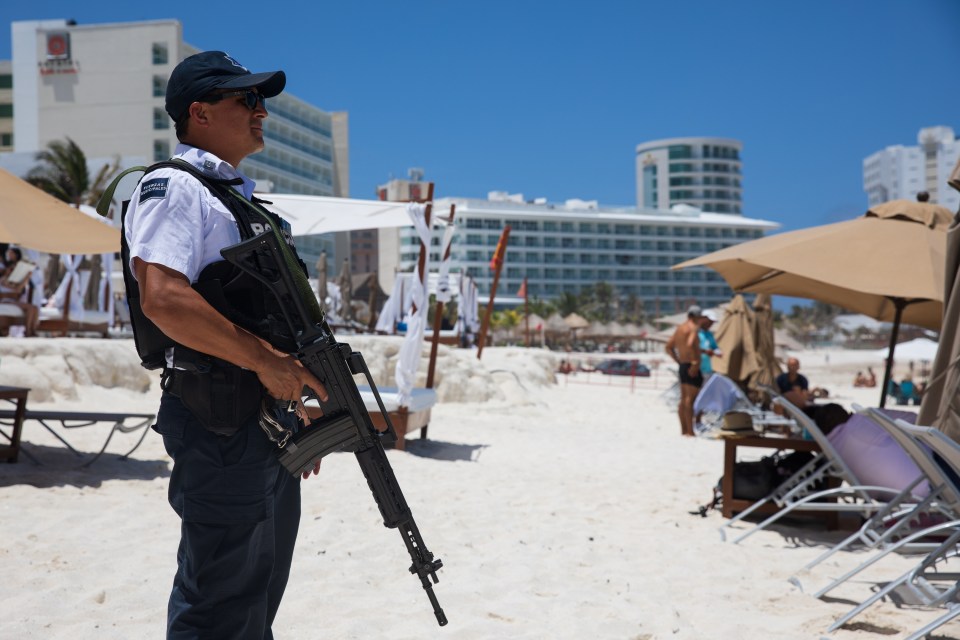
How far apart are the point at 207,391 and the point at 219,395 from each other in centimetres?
3

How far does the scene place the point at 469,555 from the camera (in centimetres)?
443

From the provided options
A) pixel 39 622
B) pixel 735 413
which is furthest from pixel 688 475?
pixel 39 622

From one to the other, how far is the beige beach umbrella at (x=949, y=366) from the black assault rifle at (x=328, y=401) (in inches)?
109

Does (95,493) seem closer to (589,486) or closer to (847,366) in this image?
(589,486)

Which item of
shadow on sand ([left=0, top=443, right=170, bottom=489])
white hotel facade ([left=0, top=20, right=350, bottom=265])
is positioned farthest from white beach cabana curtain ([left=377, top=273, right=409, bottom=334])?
white hotel facade ([left=0, top=20, right=350, bottom=265])

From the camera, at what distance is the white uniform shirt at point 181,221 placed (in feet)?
6.13

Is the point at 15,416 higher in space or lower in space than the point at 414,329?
lower

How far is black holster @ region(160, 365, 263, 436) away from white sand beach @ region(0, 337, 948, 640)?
4.96 ft

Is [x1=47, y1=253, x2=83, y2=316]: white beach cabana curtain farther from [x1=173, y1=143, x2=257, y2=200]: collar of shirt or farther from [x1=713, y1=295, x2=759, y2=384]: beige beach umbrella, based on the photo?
[x1=173, y1=143, x2=257, y2=200]: collar of shirt

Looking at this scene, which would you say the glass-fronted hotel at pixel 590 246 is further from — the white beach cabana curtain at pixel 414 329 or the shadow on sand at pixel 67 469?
the shadow on sand at pixel 67 469

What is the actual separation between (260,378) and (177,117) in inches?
27.5

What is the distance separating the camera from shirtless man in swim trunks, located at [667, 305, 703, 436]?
33.8 ft

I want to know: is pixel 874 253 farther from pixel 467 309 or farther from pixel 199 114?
pixel 467 309

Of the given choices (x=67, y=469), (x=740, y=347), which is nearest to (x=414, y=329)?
(x=67, y=469)
